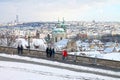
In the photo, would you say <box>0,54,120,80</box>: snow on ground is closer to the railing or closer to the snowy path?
the snowy path

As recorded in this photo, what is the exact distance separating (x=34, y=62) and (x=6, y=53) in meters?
7.57

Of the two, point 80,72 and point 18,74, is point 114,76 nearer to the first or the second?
point 80,72

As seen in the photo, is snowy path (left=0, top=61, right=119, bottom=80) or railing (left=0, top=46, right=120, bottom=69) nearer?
snowy path (left=0, top=61, right=119, bottom=80)

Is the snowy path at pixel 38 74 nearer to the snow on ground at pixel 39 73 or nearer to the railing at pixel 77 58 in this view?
the snow on ground at pixel 39 73

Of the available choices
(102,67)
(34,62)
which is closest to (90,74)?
(102,67)

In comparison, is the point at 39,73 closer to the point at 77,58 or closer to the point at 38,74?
the point at 38,74

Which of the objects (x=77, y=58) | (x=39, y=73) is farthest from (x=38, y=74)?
(x=77, y=58)

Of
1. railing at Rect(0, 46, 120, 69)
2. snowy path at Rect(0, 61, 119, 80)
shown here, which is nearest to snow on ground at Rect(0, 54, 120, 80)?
snowy path at Rect(0, 61, 119, 80)

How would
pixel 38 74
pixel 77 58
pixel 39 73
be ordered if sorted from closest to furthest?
pixel 38 74
pixel 39 73
pixel 77 58

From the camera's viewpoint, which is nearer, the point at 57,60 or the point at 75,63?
the point at 75,63

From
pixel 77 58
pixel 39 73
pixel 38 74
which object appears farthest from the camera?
pixel 77 58

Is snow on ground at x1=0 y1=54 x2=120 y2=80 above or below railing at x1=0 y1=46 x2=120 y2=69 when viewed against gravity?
below

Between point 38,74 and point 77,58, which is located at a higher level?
point 77,58

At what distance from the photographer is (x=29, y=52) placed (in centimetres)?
3192
